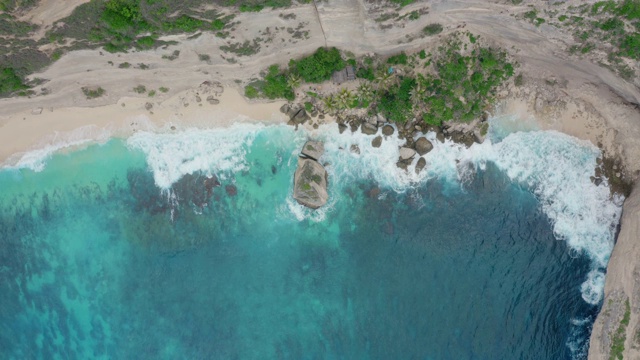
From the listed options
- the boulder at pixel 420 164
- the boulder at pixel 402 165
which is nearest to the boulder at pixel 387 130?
the boulder at pixel 402 165

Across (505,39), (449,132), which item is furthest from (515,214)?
(505,39)

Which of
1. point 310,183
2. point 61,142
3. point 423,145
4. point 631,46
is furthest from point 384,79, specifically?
point 61,142

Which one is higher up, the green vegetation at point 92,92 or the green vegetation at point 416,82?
the green vegetation at point 92,92

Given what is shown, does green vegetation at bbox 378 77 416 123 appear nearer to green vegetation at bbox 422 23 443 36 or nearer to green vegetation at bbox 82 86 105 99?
green vegetation at bbox 422 23 443 36

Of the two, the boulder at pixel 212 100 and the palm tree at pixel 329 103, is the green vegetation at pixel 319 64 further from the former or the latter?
the boulder at pixel 212 100

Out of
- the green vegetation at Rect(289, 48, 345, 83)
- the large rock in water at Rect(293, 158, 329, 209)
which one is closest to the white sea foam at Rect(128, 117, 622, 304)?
the large rock in water at Rect(293, 158, 329, 209)
